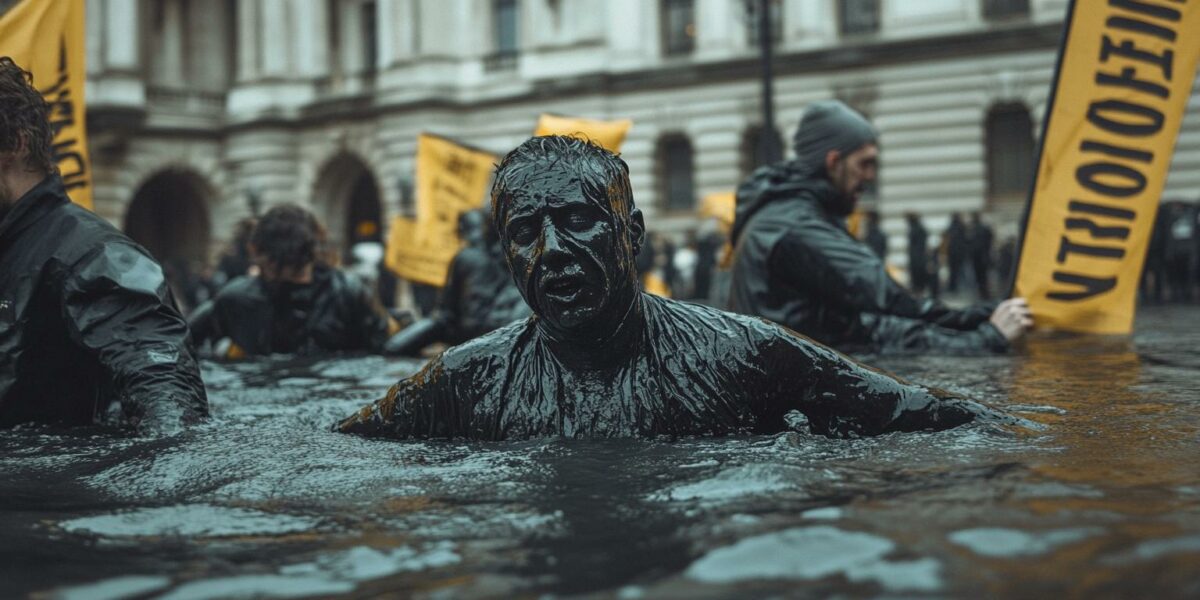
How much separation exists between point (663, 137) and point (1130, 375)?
86.0ft

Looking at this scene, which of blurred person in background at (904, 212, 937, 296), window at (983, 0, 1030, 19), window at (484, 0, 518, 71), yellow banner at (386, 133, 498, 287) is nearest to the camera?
yellow banner at (386, 133, 498, 287)

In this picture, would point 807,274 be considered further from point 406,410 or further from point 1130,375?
point 406,410

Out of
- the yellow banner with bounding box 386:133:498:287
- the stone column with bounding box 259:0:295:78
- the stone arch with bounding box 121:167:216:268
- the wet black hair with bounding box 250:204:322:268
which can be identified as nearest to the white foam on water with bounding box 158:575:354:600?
the wet black hair with bounding box 250:204:322:268

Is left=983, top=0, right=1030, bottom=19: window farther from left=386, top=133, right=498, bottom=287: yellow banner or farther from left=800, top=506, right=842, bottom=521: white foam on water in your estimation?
left=800, top=506, right=842, bottom=521: white foam on water

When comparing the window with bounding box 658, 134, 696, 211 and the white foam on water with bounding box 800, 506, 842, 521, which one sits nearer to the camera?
the white foam on water with bounding box 800, 506, 842, 521

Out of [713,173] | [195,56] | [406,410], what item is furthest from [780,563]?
[195,56]

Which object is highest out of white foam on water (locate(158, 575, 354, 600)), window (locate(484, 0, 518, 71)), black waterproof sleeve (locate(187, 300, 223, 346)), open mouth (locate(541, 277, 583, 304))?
window (locate(484, 0, 518, 71))

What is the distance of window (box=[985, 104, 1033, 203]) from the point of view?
90.2 ft

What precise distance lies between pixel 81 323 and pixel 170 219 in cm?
4019

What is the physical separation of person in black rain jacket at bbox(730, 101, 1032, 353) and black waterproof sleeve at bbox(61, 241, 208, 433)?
107 inches

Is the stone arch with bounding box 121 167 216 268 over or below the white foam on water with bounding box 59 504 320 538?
below

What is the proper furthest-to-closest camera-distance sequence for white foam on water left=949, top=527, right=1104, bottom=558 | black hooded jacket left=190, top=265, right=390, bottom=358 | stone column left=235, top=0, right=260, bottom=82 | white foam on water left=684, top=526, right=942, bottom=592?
1. stone column left=235, top=0, right=260, bottom=82
2. black hooded jacket left=190, top=265, right=390, bottom=358
3. white foam on water left=949, top=527, right=1104, bottom=558
4. white foam on water left=684, top=526, right=942, bottom=592

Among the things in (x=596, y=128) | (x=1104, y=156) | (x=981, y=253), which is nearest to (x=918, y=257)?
(x=981, y=253)

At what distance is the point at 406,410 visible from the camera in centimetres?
372
